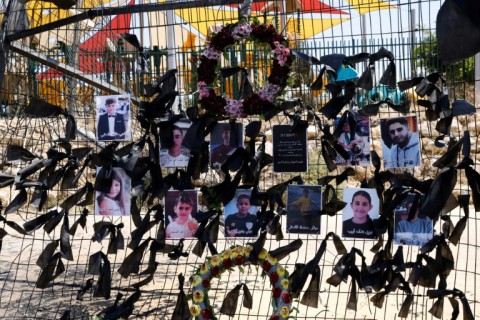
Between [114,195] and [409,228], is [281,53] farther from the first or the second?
[114,195]

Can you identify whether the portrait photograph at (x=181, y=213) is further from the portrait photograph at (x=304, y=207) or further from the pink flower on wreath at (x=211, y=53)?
the pink flower on wreath at (x=211, y=53)

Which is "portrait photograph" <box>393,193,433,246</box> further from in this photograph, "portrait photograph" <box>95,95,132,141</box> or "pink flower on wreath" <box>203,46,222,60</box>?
"portrait photograph" <box>95,95,132,141</box>

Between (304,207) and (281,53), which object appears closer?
(281,53)

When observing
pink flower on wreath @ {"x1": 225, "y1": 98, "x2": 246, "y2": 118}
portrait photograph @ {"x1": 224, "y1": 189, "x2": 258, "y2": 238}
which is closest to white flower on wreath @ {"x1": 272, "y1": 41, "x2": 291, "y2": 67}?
pink flower on wreath @ {"x1": 225, "y1": 98, "x2": 246, "y2": 118}

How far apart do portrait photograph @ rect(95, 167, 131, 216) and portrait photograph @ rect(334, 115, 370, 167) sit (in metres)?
1.41

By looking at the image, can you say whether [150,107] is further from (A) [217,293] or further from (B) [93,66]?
(A) [217,293]

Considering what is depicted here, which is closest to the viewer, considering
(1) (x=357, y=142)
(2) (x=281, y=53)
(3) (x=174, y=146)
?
(2) (x=281, y=53)

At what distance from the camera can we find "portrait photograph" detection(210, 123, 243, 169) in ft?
16.3

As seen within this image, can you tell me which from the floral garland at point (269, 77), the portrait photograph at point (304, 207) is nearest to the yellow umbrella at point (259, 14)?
the floral garland at point (269, 77)

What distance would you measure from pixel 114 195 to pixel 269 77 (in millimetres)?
1318

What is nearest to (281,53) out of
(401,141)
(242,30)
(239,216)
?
(242,30)

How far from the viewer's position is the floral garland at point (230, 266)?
4.88m

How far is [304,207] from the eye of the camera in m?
4.89

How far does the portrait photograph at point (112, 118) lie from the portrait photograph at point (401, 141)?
5.52 ft
